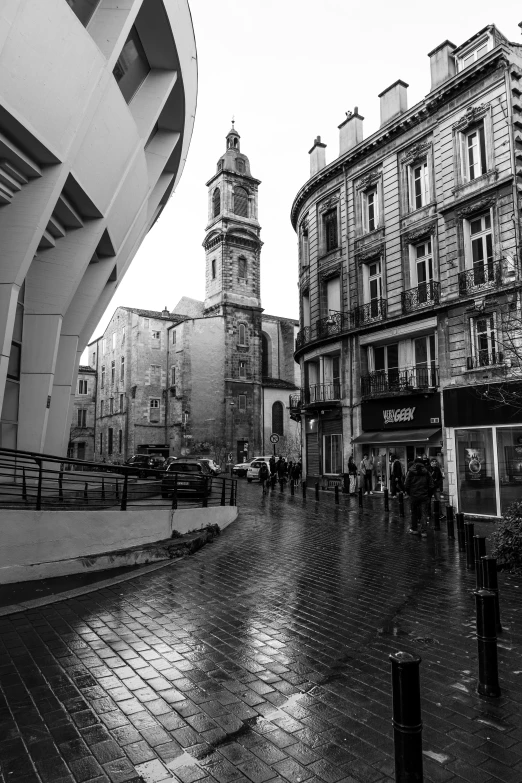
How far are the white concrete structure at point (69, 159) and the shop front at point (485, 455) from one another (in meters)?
11.5

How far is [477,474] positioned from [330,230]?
669 inches

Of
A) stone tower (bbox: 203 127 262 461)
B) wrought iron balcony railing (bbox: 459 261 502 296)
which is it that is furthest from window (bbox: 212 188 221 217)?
wrought iron balcony railing (bbox: 459 261 502 296)

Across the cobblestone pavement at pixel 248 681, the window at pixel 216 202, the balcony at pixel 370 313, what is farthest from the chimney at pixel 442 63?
the window at pixel 216 202

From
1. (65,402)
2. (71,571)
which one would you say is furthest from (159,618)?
(65,402)

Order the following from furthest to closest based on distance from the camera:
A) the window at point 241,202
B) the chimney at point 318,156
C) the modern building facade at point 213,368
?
1. the window at point 241,202
2. the modern building facade at point 213,368
3. the chimney at point 318,156

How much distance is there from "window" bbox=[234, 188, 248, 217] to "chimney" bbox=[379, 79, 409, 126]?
3418 cm

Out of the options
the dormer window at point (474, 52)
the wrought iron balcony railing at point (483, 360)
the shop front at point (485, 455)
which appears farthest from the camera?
the dormer window at point (474, 52)

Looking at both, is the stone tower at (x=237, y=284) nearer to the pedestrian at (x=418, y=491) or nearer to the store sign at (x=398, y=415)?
the store sign at (x=398, y=415)

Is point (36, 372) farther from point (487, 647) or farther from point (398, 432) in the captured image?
point (398, 432)

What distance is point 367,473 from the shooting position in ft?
76.6

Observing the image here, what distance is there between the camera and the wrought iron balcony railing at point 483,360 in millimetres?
18452

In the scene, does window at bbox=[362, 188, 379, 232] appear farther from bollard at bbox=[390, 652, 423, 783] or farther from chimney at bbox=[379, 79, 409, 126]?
bollard at bbox=[390, 652, 423, 783]

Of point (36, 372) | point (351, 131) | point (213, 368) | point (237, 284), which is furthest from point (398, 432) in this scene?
point (237, 284)

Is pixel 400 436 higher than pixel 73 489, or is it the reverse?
pixel 400 436
